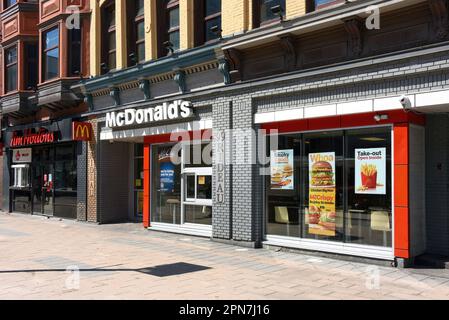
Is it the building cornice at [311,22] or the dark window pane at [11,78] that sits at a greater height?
the dark window pane at [11,78]

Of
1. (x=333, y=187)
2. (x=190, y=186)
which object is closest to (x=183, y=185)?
(x=190, y=186)

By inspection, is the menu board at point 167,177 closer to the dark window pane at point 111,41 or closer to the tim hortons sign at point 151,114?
the tim hortons sign at point 151,114

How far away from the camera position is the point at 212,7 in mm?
12719

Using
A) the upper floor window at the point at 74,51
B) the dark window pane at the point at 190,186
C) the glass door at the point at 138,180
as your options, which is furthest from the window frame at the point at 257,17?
the upper floor window at the point at 74,51

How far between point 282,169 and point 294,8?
3559 mm

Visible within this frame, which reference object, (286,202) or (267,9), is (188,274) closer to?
(286,202)

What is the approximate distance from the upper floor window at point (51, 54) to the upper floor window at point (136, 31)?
413cm

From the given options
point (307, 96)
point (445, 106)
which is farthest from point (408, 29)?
point (307, 96)

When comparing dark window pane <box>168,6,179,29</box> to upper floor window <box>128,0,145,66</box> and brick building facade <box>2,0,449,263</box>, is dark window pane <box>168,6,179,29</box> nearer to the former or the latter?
brick building facade <box>2,0,449,263</box>

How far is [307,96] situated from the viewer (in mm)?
10109

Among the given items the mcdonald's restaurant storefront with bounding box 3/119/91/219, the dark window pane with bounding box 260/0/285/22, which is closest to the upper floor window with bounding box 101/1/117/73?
the mcdonald's restaurant storefront with bounding box 3/119/91/219

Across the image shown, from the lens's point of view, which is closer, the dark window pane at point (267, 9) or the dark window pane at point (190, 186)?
the dark window pane at point (267, 9)

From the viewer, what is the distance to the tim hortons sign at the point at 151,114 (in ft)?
41.6
